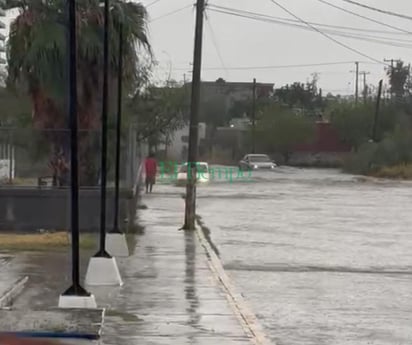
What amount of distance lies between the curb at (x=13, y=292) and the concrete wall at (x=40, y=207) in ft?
28.1

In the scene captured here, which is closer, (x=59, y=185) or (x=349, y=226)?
(x=59, y=185)

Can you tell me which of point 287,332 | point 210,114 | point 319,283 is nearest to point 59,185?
point 319,283

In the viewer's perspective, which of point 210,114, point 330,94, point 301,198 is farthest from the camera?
point 330,94

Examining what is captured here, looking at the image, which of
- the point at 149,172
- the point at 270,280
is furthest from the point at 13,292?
the point at 149,172

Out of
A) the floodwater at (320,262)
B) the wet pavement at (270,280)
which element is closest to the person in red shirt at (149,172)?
the floodwater at (320,262)

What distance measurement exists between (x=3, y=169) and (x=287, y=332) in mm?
15156

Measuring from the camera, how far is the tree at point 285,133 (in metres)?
95.0

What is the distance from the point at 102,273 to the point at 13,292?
166 centimetres

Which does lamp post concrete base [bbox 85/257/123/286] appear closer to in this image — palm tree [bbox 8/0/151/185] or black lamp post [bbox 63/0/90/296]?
black lamp post [bbox 63/0/90/296]

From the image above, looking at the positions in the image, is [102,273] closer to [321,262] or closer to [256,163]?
[321,262]

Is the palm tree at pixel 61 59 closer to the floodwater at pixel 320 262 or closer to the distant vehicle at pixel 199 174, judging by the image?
the floodwater at pixel 320 262

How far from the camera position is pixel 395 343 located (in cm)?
1121

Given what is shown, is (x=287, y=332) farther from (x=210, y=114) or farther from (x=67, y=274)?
(x=210, y=114)

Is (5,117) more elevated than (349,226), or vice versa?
(5,117)
